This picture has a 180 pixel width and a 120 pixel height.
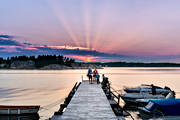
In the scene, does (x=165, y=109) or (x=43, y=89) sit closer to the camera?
(x=165, y=109)

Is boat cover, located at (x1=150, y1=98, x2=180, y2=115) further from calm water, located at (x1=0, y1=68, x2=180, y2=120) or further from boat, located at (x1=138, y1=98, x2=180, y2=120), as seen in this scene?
calm water, located at (x1=0, y1=68, x2=180, y2=120)

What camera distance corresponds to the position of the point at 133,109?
2498 cm

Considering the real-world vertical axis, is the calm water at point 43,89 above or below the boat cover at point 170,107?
below

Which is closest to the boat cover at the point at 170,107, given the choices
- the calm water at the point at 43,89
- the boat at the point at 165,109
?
the boat at the point at 165,109

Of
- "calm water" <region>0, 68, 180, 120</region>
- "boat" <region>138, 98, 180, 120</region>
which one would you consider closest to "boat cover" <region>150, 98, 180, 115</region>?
"boat" <region>138, 98, 180, 120</region>

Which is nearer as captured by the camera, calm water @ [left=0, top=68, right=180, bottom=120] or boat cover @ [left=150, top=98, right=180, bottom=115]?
boat cover @ [left=150, top=98, right=180, bottom=115]

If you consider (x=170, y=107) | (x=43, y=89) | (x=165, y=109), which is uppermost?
(x=170, y=107)

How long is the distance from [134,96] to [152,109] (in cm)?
1170

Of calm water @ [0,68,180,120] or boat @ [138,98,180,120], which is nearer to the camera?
boat @ [138,98,180,120]

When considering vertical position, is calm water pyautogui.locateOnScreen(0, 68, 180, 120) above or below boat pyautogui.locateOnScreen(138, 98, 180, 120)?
below

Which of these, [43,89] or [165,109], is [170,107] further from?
[43,89]

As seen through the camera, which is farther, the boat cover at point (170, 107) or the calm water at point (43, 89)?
the calm water at point (43, 89)

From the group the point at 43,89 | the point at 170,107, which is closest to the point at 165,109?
the point at 170,107

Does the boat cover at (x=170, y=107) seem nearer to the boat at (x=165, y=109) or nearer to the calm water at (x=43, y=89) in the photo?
the boat at (x=165, y=109)
